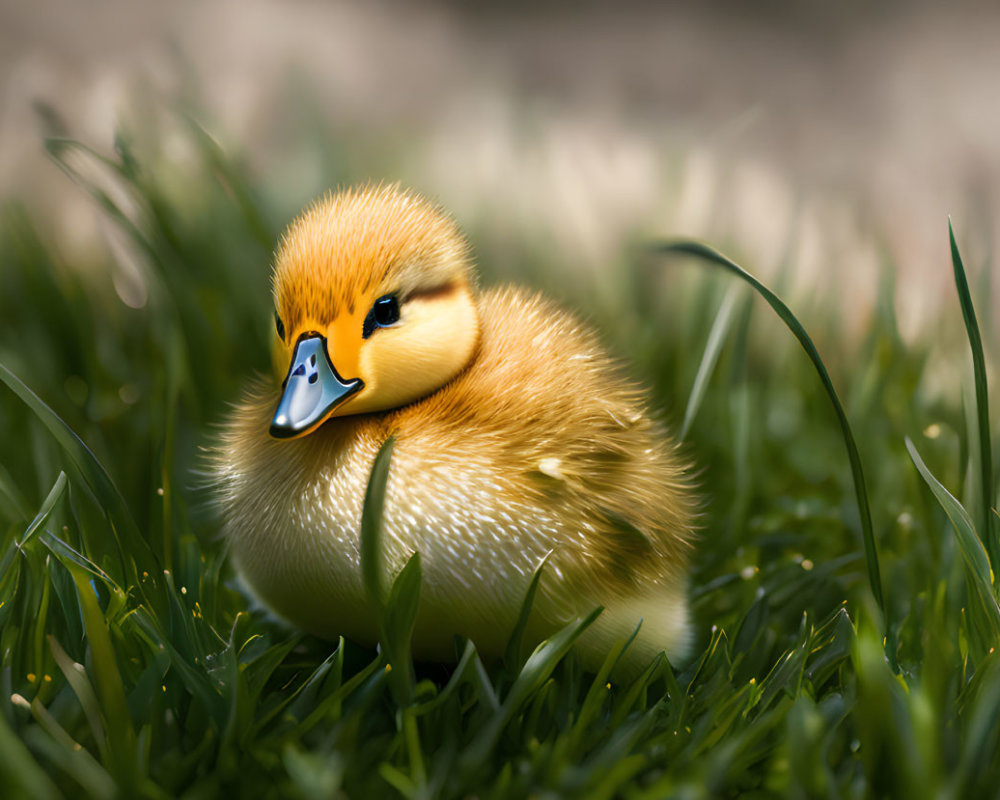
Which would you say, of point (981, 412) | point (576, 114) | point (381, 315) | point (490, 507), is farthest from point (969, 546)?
point (576, 114)

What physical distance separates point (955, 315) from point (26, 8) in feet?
7.73

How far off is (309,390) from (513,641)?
0.30m

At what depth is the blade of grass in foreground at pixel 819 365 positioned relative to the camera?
0.82 meters

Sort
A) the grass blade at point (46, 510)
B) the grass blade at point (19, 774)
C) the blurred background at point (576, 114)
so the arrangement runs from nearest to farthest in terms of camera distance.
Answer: the grass blade at point (19, 774), the grass blade at point (46, 510), the blurred background at point (576, 114)

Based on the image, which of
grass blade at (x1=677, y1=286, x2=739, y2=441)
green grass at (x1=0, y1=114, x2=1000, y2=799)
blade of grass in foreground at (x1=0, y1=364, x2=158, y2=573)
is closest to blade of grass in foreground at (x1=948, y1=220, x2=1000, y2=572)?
green grass at (x1=0, y1=114, x2=1000, y2=799)

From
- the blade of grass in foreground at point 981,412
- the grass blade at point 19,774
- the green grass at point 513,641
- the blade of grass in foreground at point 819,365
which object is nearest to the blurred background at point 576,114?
the green grass at point 513,641

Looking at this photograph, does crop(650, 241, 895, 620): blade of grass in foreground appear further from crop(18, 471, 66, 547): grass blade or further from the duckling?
crop(18, 471, 66, 547): grass blade

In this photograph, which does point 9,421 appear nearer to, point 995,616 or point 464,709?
point 464,709

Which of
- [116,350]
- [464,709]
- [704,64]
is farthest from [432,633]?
[704,64]

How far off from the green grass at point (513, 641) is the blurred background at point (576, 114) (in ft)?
1.68

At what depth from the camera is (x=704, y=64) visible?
2.59 m

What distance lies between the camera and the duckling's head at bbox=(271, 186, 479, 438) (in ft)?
2.69

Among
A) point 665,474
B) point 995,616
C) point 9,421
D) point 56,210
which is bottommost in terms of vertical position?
point 995,616

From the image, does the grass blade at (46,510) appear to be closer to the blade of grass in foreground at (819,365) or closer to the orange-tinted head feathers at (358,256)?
the orange-tinted head feathers at (358,256)
